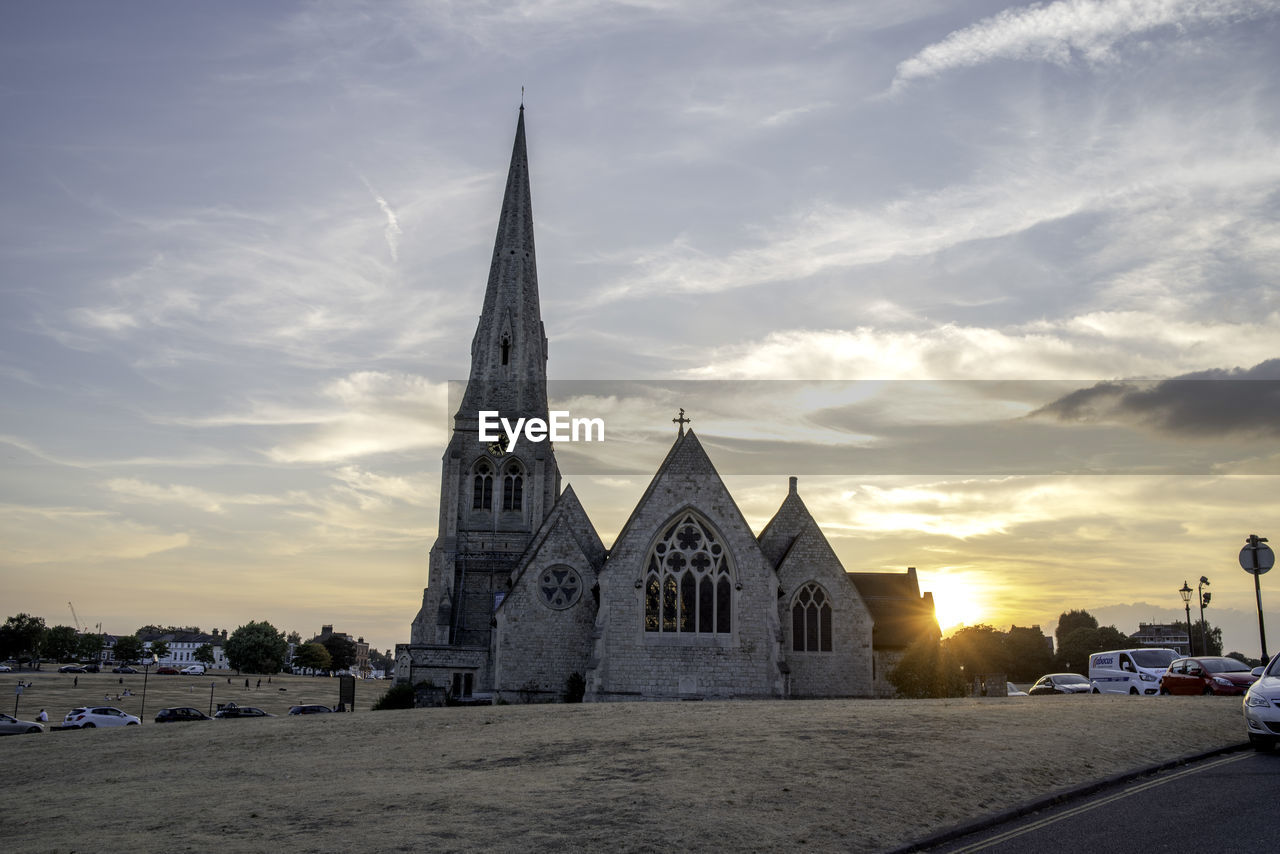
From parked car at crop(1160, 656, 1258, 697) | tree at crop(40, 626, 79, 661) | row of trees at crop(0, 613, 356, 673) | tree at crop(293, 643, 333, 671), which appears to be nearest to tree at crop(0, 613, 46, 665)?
row of trees at crop(0, 613, 356, 673)

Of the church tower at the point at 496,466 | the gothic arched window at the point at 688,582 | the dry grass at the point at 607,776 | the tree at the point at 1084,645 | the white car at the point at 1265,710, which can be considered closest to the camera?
the dry grass at the point at 607,776

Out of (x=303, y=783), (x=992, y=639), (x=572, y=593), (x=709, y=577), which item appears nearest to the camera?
(x=303, y=783)

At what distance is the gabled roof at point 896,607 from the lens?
43.8m

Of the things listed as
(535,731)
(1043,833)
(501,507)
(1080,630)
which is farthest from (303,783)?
(1080,630)

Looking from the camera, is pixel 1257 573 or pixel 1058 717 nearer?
pixel 1058 717

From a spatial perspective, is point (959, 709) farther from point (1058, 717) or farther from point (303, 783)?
point (303, 783)

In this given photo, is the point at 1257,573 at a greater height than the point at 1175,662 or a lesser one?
greater

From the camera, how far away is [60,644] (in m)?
164

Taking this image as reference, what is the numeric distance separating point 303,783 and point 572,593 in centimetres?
2560

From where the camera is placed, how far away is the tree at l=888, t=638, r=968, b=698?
135 ft

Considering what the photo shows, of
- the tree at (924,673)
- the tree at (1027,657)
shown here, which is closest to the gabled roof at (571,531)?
the tree at (924,673)

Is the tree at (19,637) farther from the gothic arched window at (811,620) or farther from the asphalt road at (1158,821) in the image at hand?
the asphalt road at (1158,821)

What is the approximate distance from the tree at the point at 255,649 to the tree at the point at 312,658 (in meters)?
10.5

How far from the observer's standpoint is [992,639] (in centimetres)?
4847
